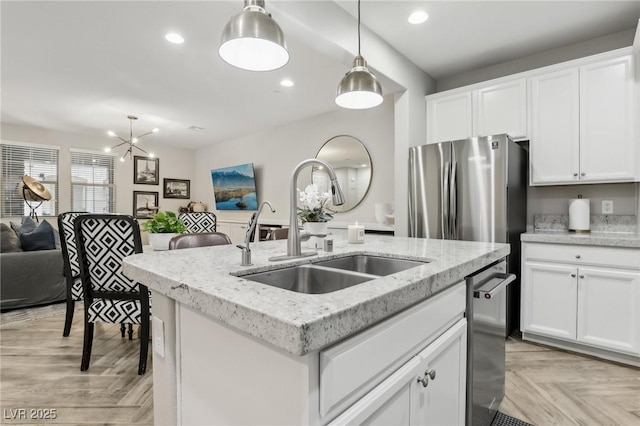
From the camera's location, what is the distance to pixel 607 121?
8.42 feet

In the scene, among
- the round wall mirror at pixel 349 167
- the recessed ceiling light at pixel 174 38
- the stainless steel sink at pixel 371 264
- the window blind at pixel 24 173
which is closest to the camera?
the stainless steel sink at pixel 371 264

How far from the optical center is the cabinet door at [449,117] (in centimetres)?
324

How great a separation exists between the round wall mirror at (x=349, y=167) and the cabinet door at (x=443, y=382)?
3077 mm

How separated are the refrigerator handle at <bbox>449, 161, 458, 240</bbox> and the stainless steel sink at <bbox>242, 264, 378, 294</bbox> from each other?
1.99m

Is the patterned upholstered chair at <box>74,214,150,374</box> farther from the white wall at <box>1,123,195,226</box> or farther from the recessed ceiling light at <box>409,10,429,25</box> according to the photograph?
the white wall at <box>1,123,195,226</box>

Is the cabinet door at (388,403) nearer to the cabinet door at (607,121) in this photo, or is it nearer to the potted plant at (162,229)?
the potted plant at (162,229)

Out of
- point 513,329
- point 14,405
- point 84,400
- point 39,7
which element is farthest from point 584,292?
point 39,7

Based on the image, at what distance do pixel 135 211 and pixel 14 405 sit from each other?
5.68m

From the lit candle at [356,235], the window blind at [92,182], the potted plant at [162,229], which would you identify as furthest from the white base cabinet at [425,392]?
the window blind at [92,182]

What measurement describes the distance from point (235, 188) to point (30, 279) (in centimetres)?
347

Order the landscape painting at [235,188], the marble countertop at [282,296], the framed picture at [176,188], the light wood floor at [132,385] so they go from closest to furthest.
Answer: the marble countertop at [282,296] < the light wood floor at [132,385] < the landscape painting at [235,188] < the framed picture at [176,188]

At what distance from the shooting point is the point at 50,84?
384 centimetres

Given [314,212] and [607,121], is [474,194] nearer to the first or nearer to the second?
[607,121]

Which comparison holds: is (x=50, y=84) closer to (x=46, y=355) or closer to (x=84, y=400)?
(x=46, y=355)
